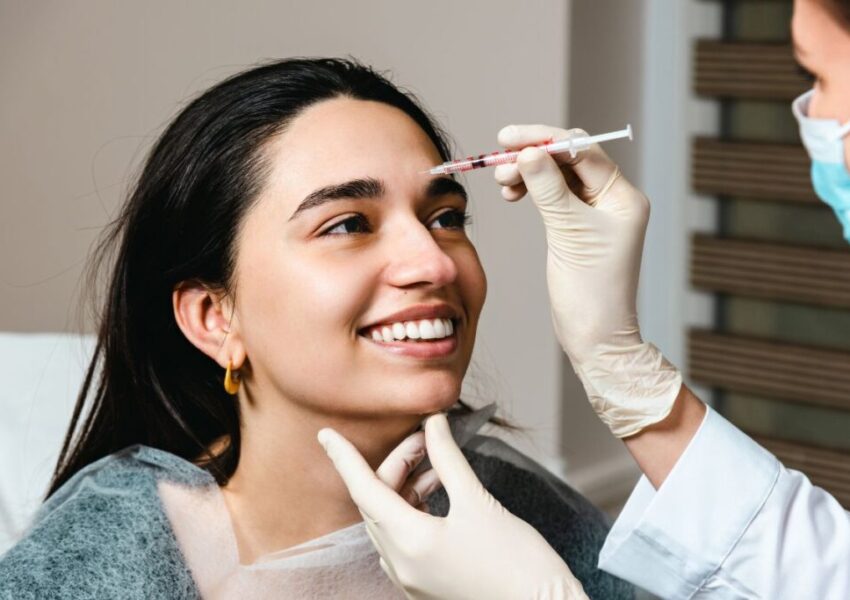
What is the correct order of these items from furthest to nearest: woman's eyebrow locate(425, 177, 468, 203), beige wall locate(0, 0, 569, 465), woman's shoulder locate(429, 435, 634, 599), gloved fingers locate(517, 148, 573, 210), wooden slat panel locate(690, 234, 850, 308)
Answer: wooden slat panel locate(690, 234, 850, 308) < beige wall locate(0, 0, 569, 465) < woman's shoulder locate(429, 435, 634, 599) < woman's eyebrow locate(425, 177, 468, 203) < gloved fingers locate(517, 148, 573, 210)

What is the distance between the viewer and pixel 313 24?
8.89 feet

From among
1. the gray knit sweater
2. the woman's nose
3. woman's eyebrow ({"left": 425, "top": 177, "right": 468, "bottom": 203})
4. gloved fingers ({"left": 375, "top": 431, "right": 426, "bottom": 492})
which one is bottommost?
the gray knit sweater

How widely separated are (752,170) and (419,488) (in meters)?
1.83

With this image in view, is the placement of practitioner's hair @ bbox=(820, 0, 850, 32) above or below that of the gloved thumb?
above

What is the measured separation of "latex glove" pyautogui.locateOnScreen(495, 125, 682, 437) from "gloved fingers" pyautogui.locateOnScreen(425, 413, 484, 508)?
0.69ft

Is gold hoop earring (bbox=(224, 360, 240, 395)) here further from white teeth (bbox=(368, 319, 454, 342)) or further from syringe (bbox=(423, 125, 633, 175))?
syringe (bbox=(423, 125, 633, 175))

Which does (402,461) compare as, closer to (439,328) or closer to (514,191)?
(439,328)

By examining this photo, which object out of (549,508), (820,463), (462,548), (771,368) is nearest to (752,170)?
(771,368)

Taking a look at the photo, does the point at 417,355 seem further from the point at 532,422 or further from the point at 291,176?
the point at 532,422

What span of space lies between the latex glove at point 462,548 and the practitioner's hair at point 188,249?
0.36 metres

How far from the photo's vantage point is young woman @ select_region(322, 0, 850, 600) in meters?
1.40

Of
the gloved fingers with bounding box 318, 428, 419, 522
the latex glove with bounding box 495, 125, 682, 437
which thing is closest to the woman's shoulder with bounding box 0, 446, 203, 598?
the gloved fingers with bounding box 318, 428, 419, 522

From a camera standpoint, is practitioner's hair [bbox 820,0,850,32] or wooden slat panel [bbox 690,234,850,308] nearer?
practitioner's hair [bbox 820,0,850,32]

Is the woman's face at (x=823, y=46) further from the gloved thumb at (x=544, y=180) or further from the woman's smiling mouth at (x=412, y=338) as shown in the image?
the woman's smiling mouth at (x=412, y=338)
